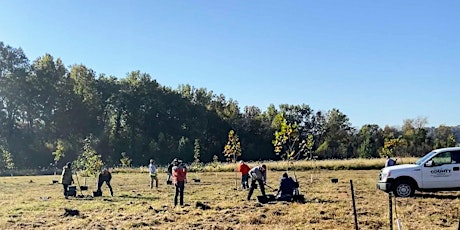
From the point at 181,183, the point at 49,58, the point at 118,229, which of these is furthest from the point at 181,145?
the point at 118,229

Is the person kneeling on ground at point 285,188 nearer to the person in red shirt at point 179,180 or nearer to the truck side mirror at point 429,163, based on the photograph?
the person in red shirt at point 179,180

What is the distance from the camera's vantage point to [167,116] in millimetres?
88000

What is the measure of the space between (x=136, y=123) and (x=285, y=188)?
68.7 meters

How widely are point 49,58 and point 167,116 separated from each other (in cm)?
2211

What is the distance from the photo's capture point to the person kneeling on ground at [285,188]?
19.4 meters

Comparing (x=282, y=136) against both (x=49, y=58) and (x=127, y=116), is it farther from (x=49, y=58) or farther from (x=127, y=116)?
(x=49, y=58)

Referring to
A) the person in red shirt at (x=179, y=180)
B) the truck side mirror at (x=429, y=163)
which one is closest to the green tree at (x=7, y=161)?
the person in red shirt at (x=179, y=180)

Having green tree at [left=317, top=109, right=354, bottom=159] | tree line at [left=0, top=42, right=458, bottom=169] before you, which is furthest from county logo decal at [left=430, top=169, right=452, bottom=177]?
green tree at [left=317, top=109, right=354, bottom=159]

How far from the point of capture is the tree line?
253 ft

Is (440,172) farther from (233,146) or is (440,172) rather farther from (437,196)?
→ (233,146)

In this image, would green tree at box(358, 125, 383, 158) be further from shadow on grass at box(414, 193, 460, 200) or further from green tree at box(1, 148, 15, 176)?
shadow on grass at box(414, 193, 460, 200)

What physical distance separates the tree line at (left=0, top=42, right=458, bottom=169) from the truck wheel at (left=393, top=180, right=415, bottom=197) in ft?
180

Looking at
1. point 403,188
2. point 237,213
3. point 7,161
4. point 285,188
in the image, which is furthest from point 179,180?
point 7,161

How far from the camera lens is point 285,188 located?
19.5 metres
